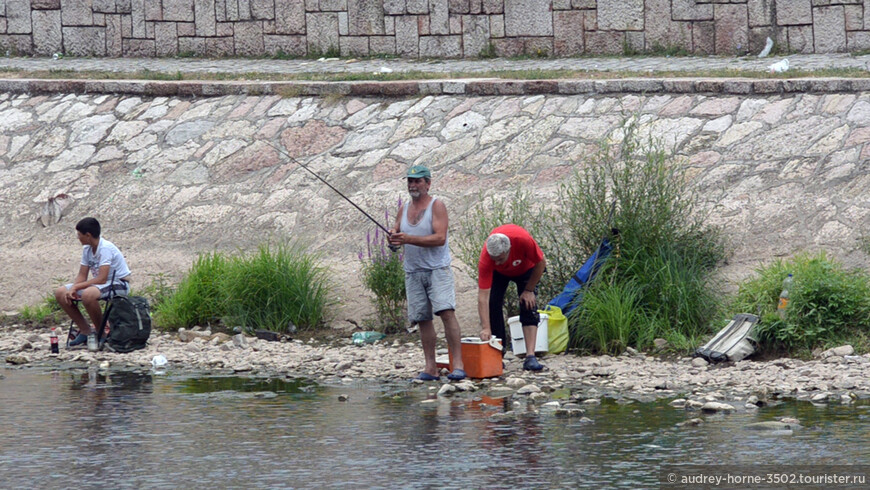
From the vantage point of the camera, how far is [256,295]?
11125 millimetres

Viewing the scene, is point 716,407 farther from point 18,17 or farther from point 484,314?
point 18,17

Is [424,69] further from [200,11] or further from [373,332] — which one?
[373,332]

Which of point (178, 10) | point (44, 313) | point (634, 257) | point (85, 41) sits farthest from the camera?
point (85, 41)

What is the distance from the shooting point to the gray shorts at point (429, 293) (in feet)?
29.0

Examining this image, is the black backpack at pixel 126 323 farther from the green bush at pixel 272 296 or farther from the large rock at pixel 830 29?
the large rock at pixel 830 29

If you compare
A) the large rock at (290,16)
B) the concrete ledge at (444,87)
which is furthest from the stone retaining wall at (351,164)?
the large rock at (290,16)

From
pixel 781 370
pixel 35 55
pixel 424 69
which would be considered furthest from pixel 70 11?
pixel 781 370

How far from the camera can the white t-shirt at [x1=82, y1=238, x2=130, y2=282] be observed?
10695 mm

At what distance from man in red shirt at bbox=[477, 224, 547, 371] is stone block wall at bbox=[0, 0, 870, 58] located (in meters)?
7.45

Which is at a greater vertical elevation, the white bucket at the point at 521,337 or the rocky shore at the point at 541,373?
the white bucket at the point at 521,337

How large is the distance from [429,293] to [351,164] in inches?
190

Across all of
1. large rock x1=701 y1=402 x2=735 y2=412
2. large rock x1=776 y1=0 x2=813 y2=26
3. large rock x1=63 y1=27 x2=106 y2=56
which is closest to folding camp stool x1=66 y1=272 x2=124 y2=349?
large rock x1=701 y1=402 x2=735 y2=412

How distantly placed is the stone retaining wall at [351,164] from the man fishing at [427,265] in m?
1.95

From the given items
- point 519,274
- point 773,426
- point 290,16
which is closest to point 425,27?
point 290,16
